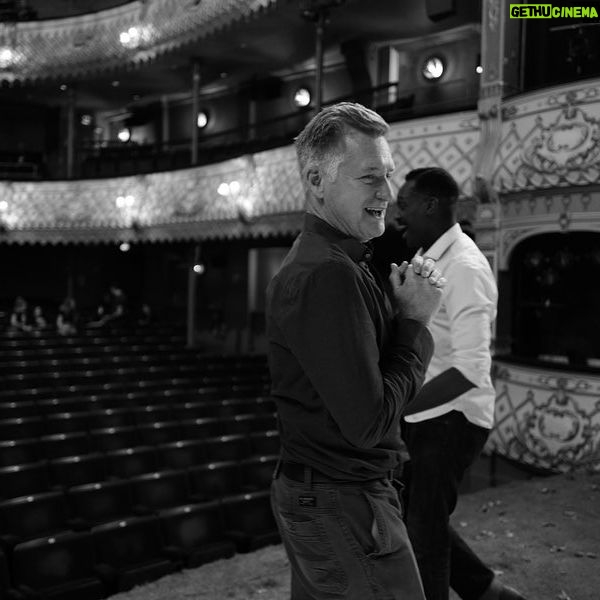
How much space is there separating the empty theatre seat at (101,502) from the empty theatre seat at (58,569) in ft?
1.87

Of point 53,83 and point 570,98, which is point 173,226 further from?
point 570,98

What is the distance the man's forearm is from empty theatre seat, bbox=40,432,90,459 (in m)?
5.28

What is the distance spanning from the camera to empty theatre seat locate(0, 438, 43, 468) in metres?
6.30

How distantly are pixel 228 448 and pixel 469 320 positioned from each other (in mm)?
5252

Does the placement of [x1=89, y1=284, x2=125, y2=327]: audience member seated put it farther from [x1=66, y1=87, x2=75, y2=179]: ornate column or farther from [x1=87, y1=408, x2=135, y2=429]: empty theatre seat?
[x1=87, y1=408, x2=135, y2=429]: empty theatre seat

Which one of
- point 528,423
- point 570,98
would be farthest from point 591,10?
point 528,423

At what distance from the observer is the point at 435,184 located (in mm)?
2250

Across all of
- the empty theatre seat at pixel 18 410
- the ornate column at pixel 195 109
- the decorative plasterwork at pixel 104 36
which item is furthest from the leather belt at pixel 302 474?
the ornate column at pixel 195 109

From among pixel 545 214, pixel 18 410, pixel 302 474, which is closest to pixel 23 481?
pixel 18 410

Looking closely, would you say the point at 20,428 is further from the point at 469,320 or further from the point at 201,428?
the point at 469,320

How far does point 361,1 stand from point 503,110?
5.23 metres

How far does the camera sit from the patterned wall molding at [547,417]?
6.95 m

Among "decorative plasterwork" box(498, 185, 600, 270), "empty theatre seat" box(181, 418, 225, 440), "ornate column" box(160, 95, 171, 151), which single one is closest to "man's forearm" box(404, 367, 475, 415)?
"decorative plasterwork" box(498, 185, 600, 270)

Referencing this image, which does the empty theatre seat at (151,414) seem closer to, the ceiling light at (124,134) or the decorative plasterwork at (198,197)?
the decorative plasterwork at (198,197)
